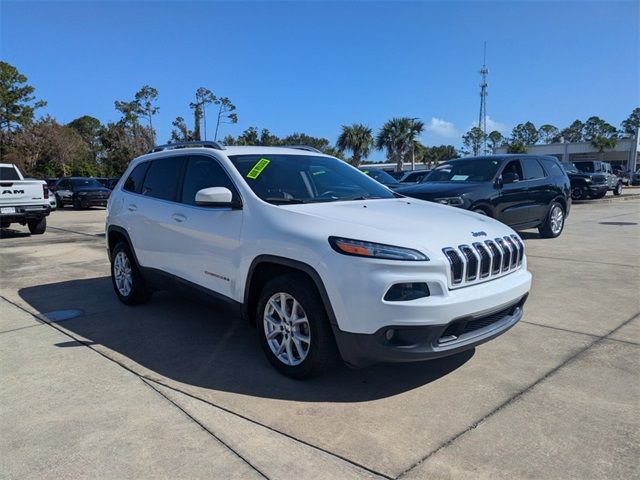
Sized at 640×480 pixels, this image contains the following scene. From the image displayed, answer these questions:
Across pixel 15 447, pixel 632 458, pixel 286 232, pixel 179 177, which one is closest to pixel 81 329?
pixel 179 177

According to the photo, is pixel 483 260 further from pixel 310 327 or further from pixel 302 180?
pixel 302 180

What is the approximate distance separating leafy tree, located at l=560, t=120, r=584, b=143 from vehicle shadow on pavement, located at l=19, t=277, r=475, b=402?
11834 centimetres

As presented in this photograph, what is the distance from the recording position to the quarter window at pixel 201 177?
14.7 feet

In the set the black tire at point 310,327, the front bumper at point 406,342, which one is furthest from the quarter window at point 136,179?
the front bumper at point 406,342

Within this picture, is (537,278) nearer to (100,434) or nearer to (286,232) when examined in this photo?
(286,232)

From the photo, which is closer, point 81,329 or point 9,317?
point 81,329

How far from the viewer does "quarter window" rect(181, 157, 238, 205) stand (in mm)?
4473

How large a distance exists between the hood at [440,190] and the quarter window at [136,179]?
4.90 m

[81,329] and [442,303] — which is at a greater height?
[442,303]

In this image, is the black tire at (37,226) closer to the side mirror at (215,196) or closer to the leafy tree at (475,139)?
the side mirror at (215,196)

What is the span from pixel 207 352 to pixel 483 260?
8.04 feet

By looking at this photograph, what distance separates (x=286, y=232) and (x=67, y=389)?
6.50 ft

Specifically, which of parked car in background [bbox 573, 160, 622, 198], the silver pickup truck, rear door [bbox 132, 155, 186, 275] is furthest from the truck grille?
parked car in background [bbox 573, 160, 622, 198]

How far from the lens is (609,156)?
74.1 metres
